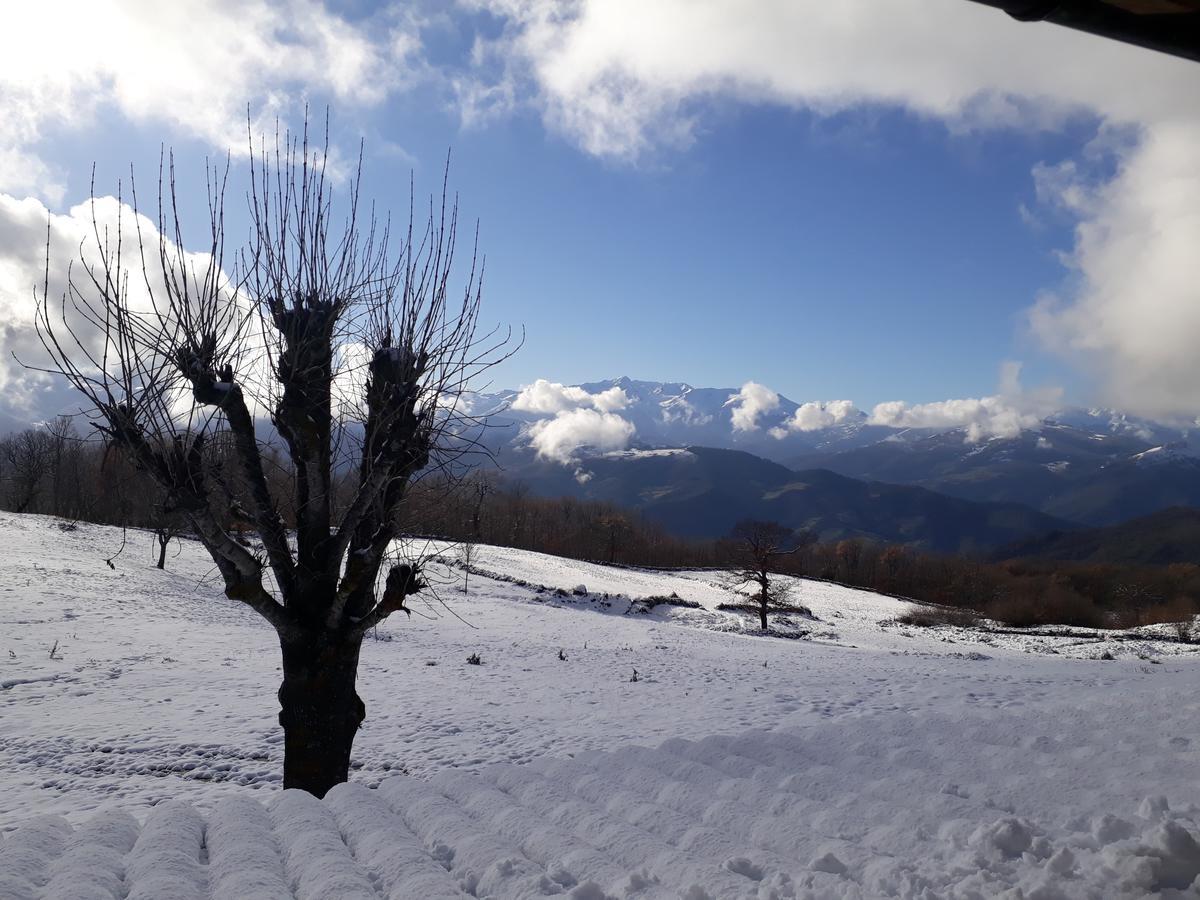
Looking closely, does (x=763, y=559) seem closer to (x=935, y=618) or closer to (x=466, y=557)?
(x=935, y=618)

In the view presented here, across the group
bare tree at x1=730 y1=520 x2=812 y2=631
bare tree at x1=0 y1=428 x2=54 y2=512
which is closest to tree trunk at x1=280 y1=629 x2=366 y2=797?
bare tree at x1=730 y1=520 x2=812 y2=631

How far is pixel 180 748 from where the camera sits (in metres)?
11.4

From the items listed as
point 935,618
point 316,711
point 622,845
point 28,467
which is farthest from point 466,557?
point 28,467

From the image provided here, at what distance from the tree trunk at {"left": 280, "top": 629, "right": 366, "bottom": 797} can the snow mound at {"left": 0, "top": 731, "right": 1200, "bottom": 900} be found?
5.52 feet

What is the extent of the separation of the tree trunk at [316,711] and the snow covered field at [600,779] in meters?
0.93

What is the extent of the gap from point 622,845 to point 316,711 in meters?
4.35

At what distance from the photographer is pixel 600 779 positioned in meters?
6.30

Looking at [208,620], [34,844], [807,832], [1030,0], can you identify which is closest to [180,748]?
[34,844]

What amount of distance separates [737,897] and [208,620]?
2724 centimetres

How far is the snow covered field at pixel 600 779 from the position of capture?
13.6ft

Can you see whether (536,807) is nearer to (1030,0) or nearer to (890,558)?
(1030,0)

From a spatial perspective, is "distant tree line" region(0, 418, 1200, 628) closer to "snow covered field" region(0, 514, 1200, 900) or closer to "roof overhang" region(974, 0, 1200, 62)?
"snow covered field" region(0, 514, 1200, 900)

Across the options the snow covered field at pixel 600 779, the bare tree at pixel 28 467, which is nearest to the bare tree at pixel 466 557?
the snow covered field at pixel 600 779

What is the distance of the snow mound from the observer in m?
3.90
